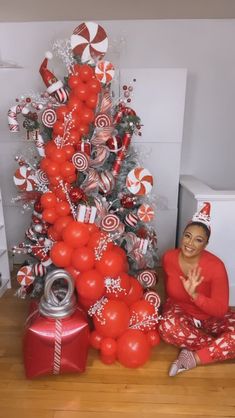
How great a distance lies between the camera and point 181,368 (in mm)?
1498

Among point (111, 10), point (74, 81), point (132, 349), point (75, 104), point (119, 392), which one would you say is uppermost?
point (111, 10)

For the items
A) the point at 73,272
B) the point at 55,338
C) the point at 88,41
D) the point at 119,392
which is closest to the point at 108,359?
the point at 119,392

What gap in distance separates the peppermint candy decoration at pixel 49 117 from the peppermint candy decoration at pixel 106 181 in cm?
39

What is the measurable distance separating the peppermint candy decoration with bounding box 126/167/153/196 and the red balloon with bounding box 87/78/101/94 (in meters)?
0.47

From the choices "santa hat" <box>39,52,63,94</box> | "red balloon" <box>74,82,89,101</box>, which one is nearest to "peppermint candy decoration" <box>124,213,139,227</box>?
"red balloon" <box>74,82,89,101</box>

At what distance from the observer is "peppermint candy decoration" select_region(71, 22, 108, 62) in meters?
1.74

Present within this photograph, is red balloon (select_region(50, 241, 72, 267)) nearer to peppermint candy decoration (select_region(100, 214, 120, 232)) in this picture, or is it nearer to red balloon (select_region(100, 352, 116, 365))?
peppermint candy decoration (select_region(100, 214, 120, 232))

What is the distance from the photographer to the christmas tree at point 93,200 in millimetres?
1553

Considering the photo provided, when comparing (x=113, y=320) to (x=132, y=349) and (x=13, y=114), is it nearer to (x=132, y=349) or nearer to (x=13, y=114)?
(x=132, y=349)

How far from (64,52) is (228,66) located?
1408 mm

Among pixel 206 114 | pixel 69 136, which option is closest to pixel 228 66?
pixel 206 114

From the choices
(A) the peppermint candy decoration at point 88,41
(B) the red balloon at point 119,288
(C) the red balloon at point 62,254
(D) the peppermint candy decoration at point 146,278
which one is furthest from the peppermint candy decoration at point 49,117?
(D) the peppermint candy decoration at point 146,278

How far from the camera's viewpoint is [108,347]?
154cm

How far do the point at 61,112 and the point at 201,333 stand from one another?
1.36 m
